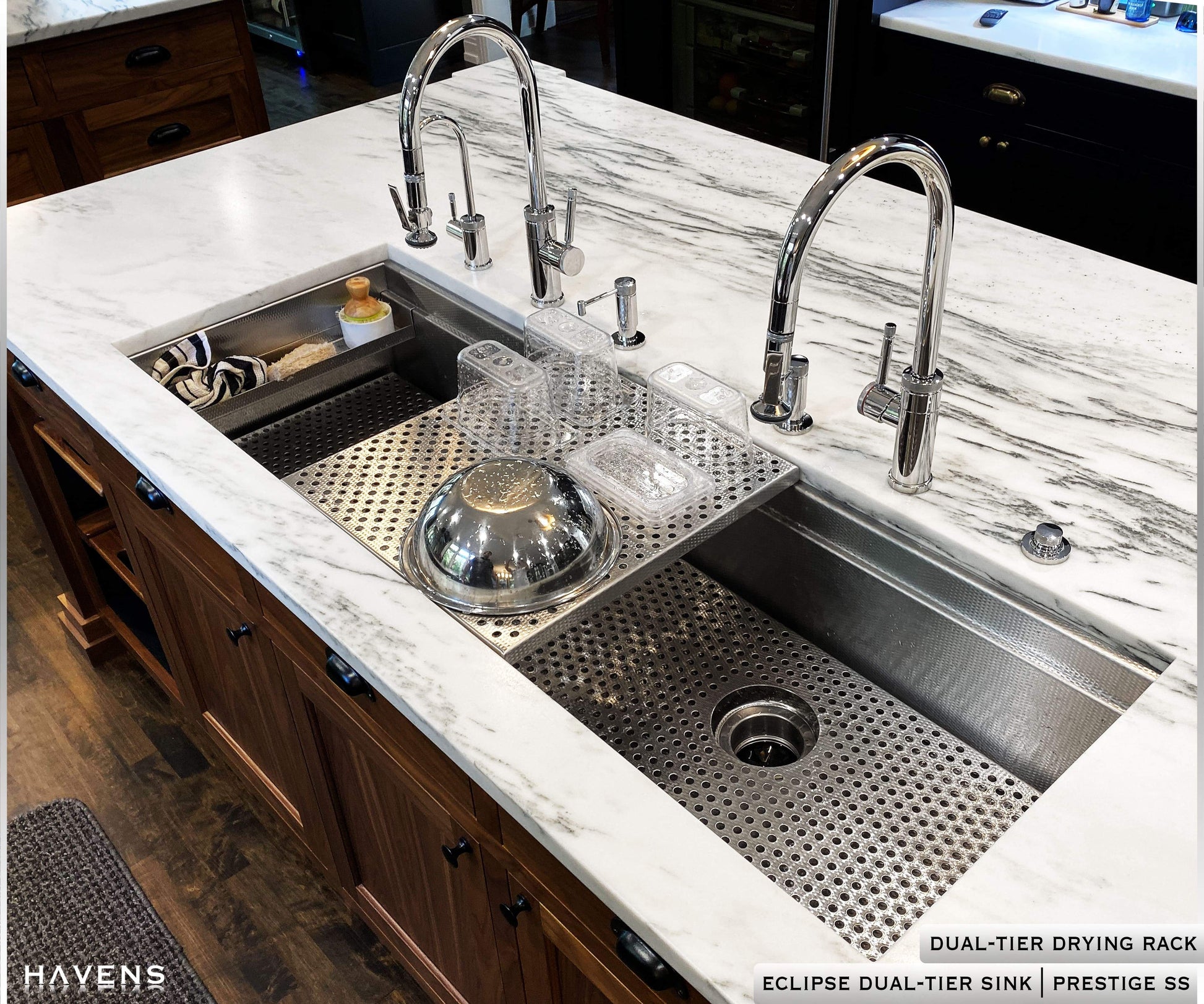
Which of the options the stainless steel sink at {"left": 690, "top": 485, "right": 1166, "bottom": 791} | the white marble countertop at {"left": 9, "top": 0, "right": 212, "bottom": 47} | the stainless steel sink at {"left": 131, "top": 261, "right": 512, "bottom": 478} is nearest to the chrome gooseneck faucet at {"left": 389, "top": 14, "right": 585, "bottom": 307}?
the stainless steel sink at {"left": 131, "top": 261, "right": 512, "bottom": 478}

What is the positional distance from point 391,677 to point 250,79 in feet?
10.2

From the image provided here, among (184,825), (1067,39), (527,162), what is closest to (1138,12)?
(1067,39)

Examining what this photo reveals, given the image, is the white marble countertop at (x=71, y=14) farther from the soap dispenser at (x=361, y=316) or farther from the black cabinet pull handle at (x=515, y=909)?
the black cabinet pull handle at (x=515, y=909)

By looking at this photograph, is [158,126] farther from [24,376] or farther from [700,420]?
[700,420]

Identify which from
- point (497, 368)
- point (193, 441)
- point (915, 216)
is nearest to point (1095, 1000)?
point (497, 368)

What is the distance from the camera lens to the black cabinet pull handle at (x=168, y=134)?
3.50 m

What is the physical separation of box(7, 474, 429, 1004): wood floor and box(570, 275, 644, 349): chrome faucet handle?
110 centimetres

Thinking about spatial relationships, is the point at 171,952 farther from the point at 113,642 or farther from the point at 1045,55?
the point at 1045,55

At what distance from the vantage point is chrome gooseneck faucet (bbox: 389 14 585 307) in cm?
153

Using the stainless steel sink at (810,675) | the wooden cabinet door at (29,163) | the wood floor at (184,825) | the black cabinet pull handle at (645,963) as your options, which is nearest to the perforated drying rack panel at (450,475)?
the stainless steel sink at (810,675)

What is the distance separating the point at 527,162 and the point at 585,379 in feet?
1.16

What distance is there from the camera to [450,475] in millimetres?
1626

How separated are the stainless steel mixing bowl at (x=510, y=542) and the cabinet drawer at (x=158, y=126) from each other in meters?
2.60

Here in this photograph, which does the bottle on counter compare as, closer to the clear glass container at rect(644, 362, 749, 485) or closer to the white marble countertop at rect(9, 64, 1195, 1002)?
the white marble countertop at rect(9, 64, 1195, 1002)
